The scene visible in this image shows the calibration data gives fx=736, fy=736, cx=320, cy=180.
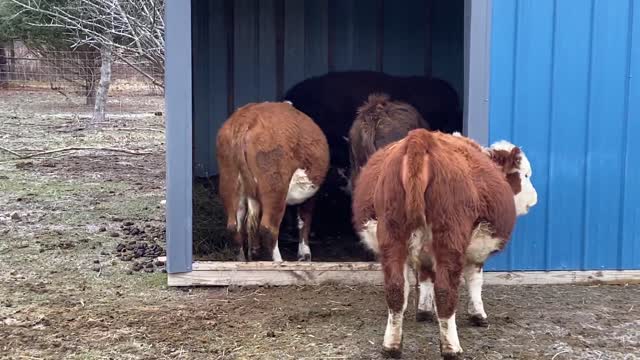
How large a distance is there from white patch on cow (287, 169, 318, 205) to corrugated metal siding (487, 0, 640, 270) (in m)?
1.57

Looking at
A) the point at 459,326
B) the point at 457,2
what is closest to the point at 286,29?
the point at 457,2

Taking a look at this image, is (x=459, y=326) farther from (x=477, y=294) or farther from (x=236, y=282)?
(x=236, y=282)

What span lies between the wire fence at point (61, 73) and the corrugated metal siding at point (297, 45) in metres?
7.44

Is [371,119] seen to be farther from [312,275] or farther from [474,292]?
[474,292]

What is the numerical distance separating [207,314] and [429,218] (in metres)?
1.90

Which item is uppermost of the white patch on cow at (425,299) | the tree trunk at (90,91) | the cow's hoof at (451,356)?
the tree trunk at (90,91)

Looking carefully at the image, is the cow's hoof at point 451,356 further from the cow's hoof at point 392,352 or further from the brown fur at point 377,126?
the brown fur at point 377,126

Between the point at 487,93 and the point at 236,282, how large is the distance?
2.43 m

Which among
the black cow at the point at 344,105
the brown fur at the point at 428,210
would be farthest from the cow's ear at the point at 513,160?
the black cow at the point at 344,105

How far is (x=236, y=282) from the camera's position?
18.7 ft

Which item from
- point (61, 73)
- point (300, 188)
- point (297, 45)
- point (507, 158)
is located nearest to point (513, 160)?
point (507, 158)

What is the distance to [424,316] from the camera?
4.91m

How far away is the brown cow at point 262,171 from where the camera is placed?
582 centimetres

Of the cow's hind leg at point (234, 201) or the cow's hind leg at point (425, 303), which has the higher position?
the cow's hind leg at point (234, 201)
